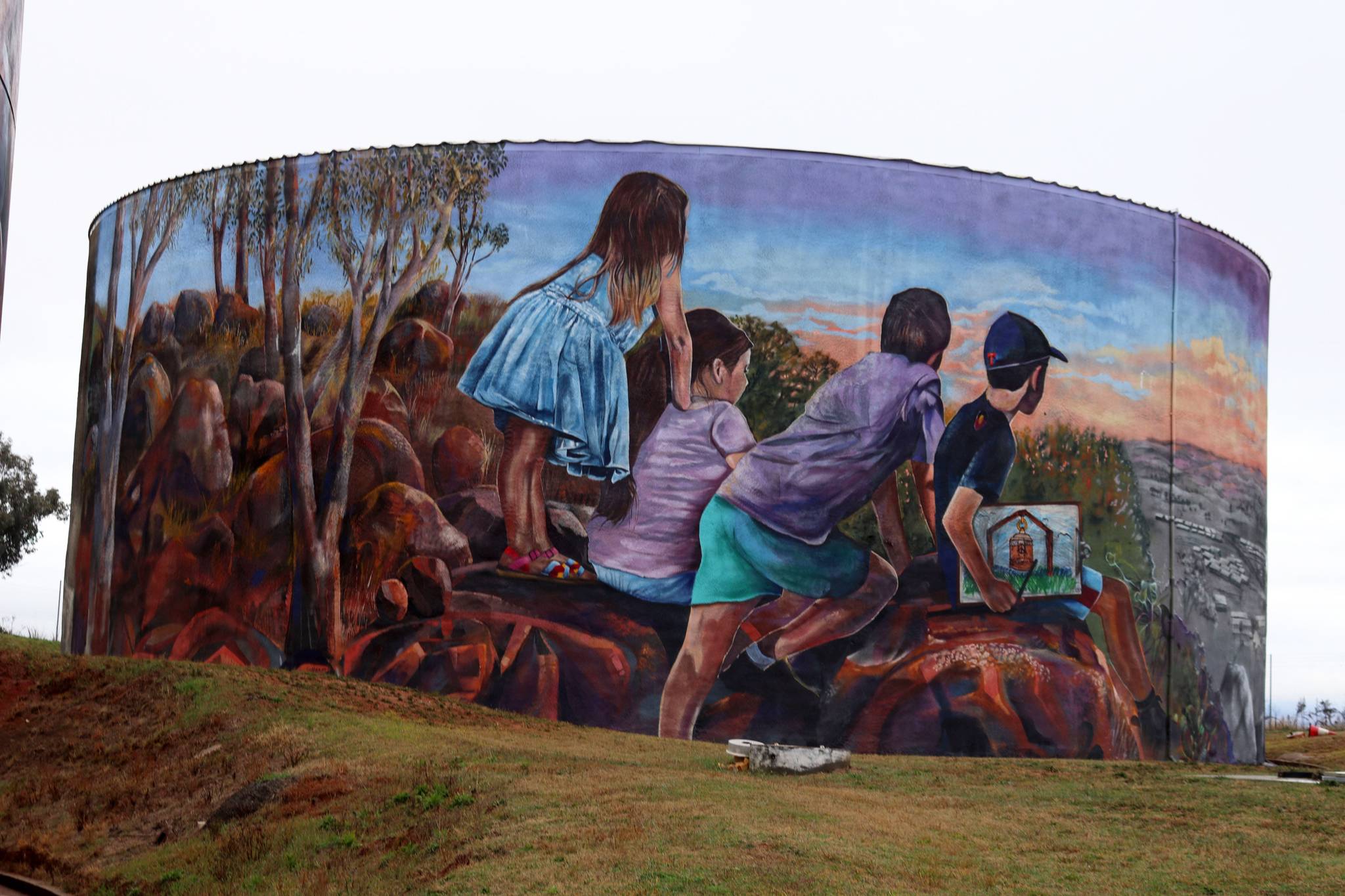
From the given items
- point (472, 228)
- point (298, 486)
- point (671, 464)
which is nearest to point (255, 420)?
point (298, 486)

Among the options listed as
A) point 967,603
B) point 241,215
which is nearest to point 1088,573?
point 967,603

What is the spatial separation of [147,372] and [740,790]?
39.8ft

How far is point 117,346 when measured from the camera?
79.8ft

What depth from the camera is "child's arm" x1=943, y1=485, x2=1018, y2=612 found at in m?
20.5

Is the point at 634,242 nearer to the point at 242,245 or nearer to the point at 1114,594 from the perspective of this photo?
the point at 242,245

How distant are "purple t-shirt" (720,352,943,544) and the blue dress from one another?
1593 millimetres

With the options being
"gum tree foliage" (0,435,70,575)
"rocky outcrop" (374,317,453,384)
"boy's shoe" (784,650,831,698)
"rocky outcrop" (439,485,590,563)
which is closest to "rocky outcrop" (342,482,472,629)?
"rocky outcrop" (439,485,590,563)

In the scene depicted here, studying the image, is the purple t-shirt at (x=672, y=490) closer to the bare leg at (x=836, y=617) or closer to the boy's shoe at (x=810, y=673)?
the bare leg at (x=836, y=617)

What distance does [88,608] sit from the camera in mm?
24219

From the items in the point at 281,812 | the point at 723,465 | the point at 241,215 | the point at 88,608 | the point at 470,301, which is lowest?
the point at 281,812

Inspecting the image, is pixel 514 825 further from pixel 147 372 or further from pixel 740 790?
pixel 147 372

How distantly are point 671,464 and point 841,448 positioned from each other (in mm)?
2088

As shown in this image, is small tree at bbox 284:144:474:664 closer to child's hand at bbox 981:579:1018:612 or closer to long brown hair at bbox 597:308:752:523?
long brown hair at bbox 597:308:752:523

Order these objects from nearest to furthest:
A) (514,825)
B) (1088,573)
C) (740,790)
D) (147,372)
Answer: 1. (514,825)
2. (740,790)
3. (1088,573)
4. (147,372)
